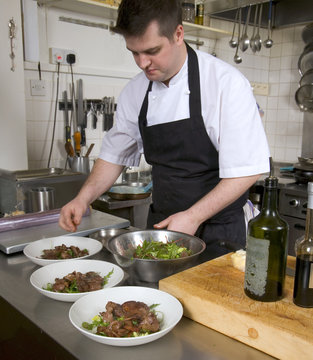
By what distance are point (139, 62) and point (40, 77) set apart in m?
1.44

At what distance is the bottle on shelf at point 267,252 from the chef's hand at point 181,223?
1.46 feet

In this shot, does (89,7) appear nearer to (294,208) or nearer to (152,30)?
(152,30)

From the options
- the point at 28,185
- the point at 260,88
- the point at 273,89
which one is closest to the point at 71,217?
the point at 28,185

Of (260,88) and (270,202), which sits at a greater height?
(260,88)

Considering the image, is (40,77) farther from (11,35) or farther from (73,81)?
(11,35)

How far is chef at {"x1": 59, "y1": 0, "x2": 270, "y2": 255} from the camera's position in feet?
4.29

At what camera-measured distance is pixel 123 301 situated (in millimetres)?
927

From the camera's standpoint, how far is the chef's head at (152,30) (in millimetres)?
1248

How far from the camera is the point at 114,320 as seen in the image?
0.83 metres

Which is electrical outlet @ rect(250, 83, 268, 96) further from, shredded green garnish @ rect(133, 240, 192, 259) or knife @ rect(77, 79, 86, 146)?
shredded green garnish @ rect(133, 240, 192, 259)

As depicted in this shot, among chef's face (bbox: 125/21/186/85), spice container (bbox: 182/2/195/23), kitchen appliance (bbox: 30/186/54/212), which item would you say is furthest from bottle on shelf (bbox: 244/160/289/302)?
spice container (bbox: 182/2/195/23)

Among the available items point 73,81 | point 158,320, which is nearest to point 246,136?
point 158,320

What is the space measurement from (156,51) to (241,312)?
88 centimetres

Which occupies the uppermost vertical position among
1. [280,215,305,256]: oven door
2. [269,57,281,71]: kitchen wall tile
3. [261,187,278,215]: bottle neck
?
[269,57,281,71]: kitchen wall tile
